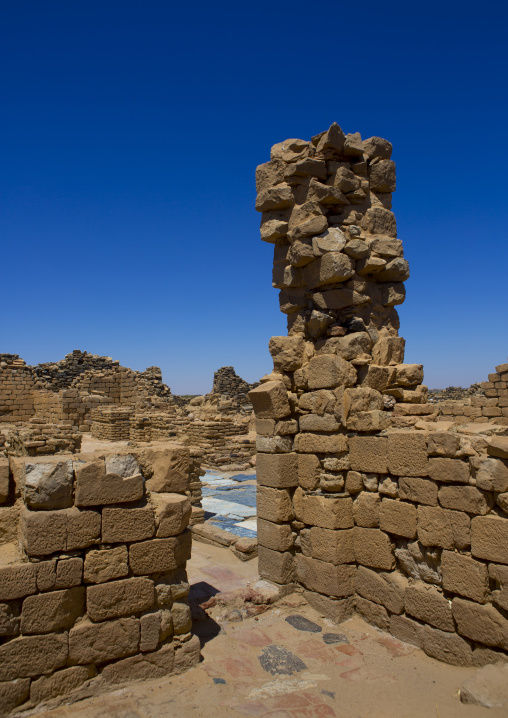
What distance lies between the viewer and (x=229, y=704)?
4.04 metres

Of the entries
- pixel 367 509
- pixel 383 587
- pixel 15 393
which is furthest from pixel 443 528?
pixel 15 393

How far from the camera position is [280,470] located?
20.2 feet

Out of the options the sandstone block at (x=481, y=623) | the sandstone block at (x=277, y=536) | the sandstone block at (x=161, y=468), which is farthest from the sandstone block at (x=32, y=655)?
the sandstone block at (x=481, y=623)

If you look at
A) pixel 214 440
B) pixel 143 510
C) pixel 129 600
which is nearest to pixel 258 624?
pixel 129 600

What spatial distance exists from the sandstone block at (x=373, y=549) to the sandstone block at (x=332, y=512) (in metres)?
0.18

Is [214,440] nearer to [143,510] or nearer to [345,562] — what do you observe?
[345,562]

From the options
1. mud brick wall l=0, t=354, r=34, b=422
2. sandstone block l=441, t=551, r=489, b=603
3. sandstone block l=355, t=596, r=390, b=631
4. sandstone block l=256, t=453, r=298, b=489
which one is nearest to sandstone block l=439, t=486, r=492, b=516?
sandstone block l=441, t=551, r=489, b=603

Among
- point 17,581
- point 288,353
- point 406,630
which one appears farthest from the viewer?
point 288,353

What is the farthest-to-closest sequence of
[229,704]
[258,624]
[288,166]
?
[288,166] < [258,624] < [229,704]

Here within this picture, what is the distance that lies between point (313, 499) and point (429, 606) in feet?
5.55

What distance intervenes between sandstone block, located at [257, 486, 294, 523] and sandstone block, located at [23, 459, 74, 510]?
2.87m

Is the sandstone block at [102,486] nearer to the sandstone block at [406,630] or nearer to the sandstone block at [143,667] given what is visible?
the sandstone block at [143,667]

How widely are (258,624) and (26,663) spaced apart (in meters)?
2.61

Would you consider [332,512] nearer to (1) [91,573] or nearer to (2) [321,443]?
(2) [321,443]
